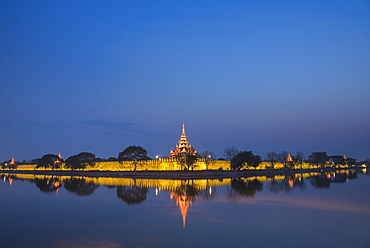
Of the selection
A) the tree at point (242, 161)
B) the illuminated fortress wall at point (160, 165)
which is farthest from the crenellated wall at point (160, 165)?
the tree at point (242, 161)

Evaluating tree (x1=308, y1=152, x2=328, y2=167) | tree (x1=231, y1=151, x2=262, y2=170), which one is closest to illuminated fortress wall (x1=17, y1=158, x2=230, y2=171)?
tree (x1=231, y1=151, x2=262, y2=170)

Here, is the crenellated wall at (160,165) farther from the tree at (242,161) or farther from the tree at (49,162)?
the tree at (49,162)

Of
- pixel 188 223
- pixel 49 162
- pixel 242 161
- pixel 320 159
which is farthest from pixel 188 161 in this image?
pixel 320 159

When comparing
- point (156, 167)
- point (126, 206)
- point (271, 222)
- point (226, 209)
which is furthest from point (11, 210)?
point (156, 167)

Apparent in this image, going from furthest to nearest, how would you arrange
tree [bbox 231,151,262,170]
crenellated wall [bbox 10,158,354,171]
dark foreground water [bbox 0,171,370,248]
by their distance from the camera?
tree [bbox 231,151,262,170], crenellated wall [bbox 10,158,354,171], dark foreground water [bbox 0,171,370,248]

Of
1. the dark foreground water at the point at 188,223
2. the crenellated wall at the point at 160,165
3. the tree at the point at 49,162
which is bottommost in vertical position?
the dark foreground water at the point at 188,223

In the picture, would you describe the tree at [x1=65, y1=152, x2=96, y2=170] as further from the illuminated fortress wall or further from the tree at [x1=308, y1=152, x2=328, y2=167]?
the tree at [x1=308, y1=152, x2=328, y2=167]

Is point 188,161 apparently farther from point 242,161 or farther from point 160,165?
point 242,161

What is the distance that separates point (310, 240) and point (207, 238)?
5048mm

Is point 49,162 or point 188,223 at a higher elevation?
point 49,162

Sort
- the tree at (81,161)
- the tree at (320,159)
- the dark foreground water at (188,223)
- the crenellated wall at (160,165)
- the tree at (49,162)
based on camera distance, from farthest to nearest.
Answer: the tree at (320,159), the tree at (49,162), the tree at (81,161), the crenellated wall at (160,165), the dark foreground water at (188,223)

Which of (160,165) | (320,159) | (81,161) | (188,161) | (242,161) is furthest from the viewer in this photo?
(320,159)

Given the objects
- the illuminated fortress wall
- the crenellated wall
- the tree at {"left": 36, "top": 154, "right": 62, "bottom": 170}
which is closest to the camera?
the crenellated wall

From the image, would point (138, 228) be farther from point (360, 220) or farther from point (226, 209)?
point (360, 220)
